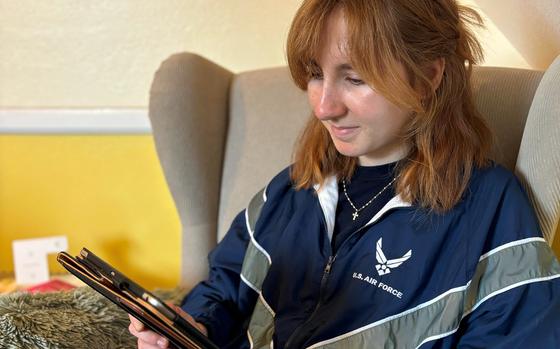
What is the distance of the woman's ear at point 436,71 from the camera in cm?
89

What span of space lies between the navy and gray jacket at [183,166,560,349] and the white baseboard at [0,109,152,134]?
56cm

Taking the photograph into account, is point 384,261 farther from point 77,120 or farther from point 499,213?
point 77,120

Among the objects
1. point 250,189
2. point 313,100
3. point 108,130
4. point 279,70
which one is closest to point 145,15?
point 108,130

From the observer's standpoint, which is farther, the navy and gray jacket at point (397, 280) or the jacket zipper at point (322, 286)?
the jacket zipper at point (322, 286)

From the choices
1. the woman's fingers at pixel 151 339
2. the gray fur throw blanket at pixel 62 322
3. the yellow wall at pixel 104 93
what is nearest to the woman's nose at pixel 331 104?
the woman's fingers at pixel 151 339

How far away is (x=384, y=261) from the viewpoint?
909mm

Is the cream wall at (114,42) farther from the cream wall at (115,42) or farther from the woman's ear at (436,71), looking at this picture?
the woman's ear at (436,71)

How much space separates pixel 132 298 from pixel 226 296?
367mm

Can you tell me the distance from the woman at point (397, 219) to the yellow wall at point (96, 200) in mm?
599

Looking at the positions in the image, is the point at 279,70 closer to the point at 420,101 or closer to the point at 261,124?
the point at 261,124

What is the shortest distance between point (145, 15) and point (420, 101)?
0.81 metres

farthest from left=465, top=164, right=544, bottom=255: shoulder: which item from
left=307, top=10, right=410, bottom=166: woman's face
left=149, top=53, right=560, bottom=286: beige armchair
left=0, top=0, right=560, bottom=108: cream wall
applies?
left=0, top=0, right=560, bottom=108: cream wall

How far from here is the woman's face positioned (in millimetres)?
852

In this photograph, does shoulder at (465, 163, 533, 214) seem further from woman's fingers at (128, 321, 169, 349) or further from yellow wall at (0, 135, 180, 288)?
yellow wall at (0, 135, 180, 288)
